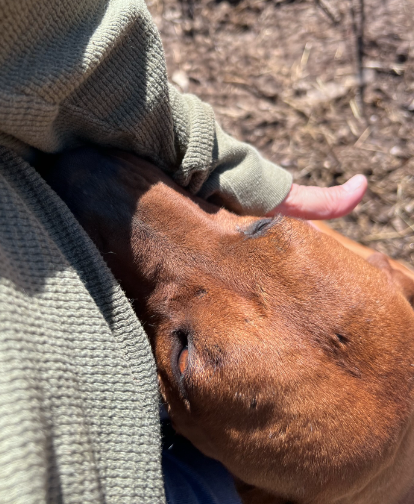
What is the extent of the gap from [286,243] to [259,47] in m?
2.74

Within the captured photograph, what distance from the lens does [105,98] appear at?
1690 mm

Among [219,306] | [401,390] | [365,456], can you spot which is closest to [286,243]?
[219,306]

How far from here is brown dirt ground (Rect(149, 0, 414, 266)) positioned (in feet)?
11.8

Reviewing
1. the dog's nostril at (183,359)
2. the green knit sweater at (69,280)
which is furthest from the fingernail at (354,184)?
the dog's nostril at (183,359)

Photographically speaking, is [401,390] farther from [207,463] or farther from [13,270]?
[13,270]

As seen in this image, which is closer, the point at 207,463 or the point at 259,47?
the point at 207,463

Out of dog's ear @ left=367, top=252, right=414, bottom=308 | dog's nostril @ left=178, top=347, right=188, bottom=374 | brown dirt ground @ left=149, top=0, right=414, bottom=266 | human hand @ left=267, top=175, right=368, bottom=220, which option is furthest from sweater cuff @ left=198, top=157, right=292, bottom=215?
brown dirt ground @ left=149, top=0, right=414, bottom=266

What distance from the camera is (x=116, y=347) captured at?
1447 mm

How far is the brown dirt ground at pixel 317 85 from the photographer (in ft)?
11.8

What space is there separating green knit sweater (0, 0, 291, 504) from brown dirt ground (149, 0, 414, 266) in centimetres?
211

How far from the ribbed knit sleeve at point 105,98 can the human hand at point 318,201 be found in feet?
1.61

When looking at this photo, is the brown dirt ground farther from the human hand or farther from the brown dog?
the brown dog

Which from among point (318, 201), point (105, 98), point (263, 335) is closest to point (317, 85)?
point (318, 201)

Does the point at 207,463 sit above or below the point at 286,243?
below
